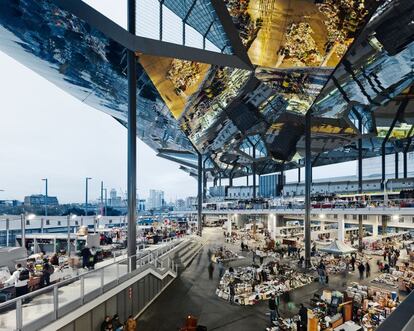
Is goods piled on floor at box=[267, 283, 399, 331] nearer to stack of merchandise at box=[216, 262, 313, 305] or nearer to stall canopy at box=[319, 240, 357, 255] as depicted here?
stack of merchandise at box=[216, 262, 313, 305]

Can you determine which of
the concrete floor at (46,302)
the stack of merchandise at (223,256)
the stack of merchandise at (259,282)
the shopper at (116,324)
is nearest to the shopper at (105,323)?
the shopper at (116,324)

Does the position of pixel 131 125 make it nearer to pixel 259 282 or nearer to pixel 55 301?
pixel 55 301

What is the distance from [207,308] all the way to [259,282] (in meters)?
4.15

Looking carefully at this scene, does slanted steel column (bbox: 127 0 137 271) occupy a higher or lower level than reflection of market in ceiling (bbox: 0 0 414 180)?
lower

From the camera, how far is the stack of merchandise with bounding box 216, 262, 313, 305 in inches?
469

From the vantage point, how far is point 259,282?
Answer: 13945mm

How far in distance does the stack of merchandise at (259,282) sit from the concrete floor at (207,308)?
367 mm

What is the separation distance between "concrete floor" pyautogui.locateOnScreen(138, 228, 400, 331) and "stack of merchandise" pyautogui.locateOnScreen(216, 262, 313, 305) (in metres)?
0.37

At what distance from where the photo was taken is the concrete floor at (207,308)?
30.4 ft

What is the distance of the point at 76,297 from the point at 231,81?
13464 mm

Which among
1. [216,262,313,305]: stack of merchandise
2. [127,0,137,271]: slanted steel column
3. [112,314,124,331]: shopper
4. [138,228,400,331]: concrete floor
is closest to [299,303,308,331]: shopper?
[138,228,400,331]: concrete floor

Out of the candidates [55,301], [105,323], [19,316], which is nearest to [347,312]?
[105,323]

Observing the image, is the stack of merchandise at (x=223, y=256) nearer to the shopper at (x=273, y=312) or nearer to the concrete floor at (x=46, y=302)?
the shopper at (x=273, y=312)

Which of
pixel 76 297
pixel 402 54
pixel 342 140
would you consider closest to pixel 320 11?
pixel 402 54
